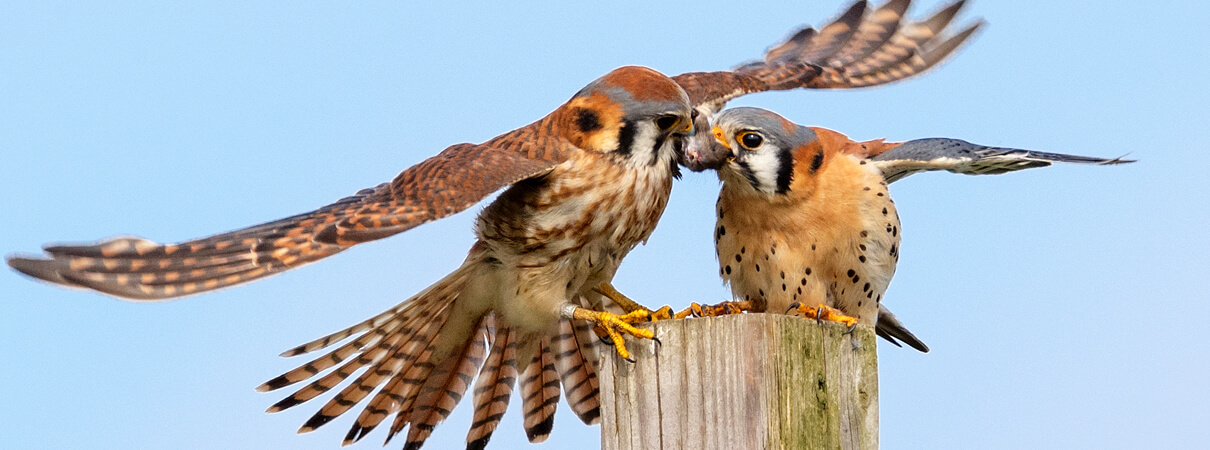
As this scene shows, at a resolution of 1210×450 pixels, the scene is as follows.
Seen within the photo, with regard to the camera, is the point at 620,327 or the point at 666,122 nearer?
the point at 620,327

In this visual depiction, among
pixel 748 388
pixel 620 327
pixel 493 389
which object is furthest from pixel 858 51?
pixel 748 388

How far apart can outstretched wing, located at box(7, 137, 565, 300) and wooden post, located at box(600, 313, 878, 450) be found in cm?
98

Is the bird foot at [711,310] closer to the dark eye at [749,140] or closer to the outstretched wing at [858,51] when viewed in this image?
the dark eye at [749,140]

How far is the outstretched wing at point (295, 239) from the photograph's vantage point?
3150mm

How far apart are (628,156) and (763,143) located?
0.48 metres

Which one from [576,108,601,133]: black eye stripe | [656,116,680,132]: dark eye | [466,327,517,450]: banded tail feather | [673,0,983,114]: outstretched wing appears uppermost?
[673,0,983,114]: outstretched wing

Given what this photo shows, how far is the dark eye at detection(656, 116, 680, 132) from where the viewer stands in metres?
3.95

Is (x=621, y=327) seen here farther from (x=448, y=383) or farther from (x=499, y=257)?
(x=448, y=383)

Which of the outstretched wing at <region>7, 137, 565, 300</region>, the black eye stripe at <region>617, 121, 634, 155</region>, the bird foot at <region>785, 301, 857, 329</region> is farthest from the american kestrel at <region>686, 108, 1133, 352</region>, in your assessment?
the outstretched wing at <region>7, 137, 565, 300</region>

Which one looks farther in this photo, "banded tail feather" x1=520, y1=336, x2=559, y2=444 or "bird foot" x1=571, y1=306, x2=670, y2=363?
"banded tail feather" x1=520, y1=336, x2=559, y2=444

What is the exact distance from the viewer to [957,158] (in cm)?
401

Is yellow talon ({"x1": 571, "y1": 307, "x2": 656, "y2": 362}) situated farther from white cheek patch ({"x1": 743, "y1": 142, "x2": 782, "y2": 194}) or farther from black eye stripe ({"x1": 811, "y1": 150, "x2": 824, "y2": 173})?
black eye stripe ({"x1": 811, "y1": 150, "x2": 824, "y2": 173})

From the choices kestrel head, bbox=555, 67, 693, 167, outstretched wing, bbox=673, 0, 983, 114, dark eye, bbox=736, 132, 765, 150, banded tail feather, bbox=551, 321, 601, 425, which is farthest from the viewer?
outstretched wing, bbox=673, 0, 983, 114

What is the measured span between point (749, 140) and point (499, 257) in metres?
1.03
